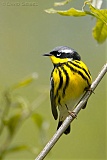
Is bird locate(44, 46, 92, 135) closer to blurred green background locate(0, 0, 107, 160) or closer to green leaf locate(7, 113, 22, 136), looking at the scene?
blurred green background locate(0, 0, 107, 160)

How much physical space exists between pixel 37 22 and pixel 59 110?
7.35ft

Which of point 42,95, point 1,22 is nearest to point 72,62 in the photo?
point 42,95

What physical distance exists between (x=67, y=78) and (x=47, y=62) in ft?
6.47

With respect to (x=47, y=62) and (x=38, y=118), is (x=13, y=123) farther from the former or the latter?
(x=47, y=62)

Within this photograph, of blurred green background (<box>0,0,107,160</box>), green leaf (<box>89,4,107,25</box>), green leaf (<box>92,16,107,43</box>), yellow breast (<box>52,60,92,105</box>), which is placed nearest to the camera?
green leaf (<box>89,4,107,25</box>)

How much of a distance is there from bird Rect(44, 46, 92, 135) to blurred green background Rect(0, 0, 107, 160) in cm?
6

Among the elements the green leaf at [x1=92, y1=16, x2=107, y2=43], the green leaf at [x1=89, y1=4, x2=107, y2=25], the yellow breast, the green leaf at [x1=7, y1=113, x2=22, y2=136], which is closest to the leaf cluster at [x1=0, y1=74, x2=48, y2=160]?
the green leaf at [x1=7, y1=113, x2=22, y2=136]

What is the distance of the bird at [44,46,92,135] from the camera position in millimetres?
2258

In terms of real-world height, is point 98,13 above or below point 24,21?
above

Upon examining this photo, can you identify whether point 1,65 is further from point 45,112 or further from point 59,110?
point 59,110

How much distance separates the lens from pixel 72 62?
2.28 metres

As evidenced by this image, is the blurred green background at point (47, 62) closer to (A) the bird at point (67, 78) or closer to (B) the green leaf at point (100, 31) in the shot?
(A) the bird at point (67, 78)

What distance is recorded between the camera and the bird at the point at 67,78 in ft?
7.41

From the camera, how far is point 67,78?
2.27 metres
